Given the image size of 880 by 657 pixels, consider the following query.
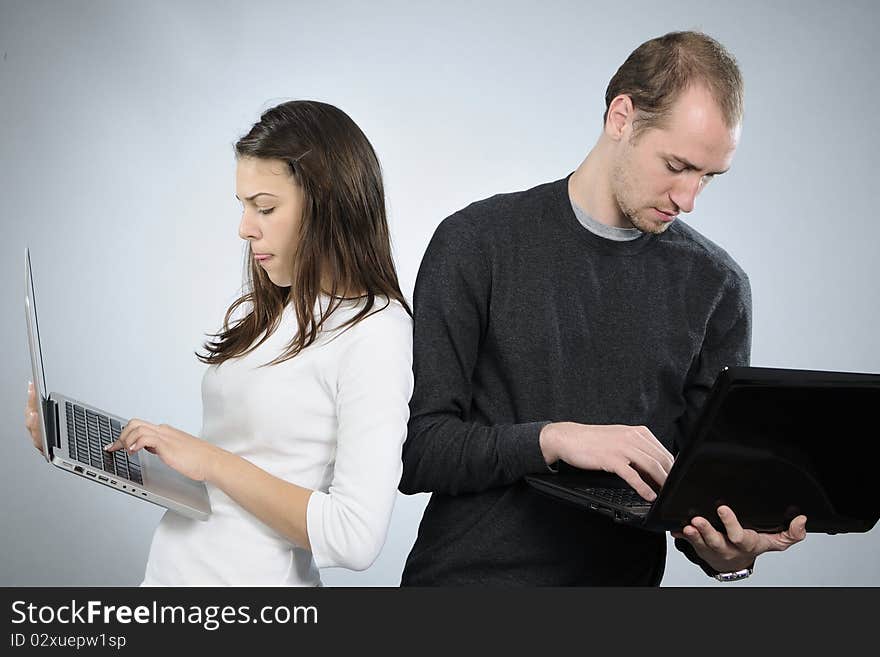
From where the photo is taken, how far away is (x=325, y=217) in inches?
57.2

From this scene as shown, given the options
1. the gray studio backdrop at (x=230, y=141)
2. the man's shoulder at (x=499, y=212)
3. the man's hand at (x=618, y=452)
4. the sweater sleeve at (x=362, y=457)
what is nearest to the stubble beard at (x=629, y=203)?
the man's shoulder at (x=499, y=212)

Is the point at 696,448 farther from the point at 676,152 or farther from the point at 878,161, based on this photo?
the point at 878,161

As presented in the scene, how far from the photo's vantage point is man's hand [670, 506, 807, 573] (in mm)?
1309

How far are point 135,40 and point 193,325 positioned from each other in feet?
3.01

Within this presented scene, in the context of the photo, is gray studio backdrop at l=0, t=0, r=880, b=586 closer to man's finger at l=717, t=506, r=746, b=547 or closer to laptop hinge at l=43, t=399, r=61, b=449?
laptop hinge at l=43, t=399, r=61, b=449

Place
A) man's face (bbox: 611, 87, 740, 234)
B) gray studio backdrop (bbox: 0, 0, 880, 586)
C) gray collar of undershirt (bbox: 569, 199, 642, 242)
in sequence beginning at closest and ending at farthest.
Answer: man's face (bbox: 611, 87, 740, 234), gray collar of undershirt (bbox: 569, 199, 642, 242), gray studio backdrop (bbox: 0, 0, 880, 586)

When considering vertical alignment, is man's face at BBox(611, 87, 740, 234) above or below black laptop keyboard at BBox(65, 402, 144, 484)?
above

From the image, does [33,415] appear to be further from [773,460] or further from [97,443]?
[773,460]

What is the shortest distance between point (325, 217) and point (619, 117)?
490 millimetres

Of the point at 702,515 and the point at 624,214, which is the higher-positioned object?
the point at 624,214

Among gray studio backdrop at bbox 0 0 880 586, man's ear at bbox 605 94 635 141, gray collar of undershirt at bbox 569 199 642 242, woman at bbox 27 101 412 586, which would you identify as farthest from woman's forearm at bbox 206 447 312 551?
gray studio backdrop at bbox 0 0 880 586

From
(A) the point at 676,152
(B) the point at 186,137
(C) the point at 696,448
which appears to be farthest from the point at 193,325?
(C) the point at 696,448

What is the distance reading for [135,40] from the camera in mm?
3260

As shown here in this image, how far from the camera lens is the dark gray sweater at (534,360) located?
60.2 inches
